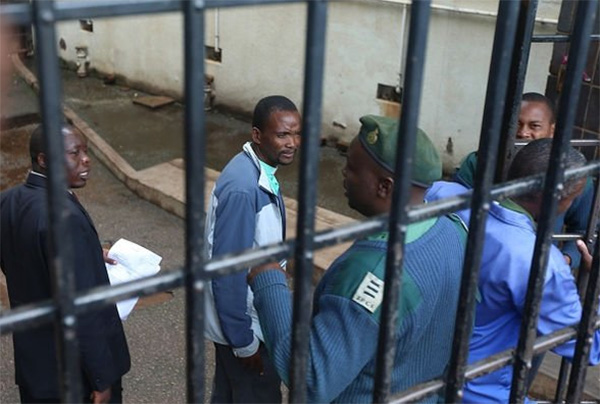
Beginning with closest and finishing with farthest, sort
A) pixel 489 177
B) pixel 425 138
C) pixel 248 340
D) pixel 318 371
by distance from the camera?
pixel 489 177
pixel 318 371
pixel 425 138
pixel 248 340

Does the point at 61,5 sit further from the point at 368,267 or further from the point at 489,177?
the point at 368,267

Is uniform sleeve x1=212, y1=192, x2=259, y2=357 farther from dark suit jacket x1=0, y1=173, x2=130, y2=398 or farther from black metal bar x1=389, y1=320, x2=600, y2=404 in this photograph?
black metal bar x1=389, y1=320, x2=600, y2=404

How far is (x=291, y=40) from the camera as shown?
26.2 feet

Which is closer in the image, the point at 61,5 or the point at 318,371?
the point at 61,5

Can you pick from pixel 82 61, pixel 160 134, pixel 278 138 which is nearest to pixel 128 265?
pixel 278 138

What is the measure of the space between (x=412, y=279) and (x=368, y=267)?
0.12 metres

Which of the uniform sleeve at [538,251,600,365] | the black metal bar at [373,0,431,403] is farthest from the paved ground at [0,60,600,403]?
the black metal bar at [373,0,431,403]

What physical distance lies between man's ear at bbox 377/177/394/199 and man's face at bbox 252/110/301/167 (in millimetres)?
1181

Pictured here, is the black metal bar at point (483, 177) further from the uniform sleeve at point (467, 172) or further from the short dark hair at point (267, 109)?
the short dark hair at point (267, 109)

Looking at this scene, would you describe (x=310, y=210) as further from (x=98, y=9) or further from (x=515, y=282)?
(x=515, y=282)

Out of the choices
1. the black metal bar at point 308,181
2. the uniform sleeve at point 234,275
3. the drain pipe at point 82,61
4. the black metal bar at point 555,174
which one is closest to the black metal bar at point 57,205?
the black metal bar at point 308,181

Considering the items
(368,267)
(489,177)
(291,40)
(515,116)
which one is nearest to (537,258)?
(489,177)

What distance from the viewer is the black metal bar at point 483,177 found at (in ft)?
4.37

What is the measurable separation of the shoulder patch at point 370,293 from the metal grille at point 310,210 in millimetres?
259
